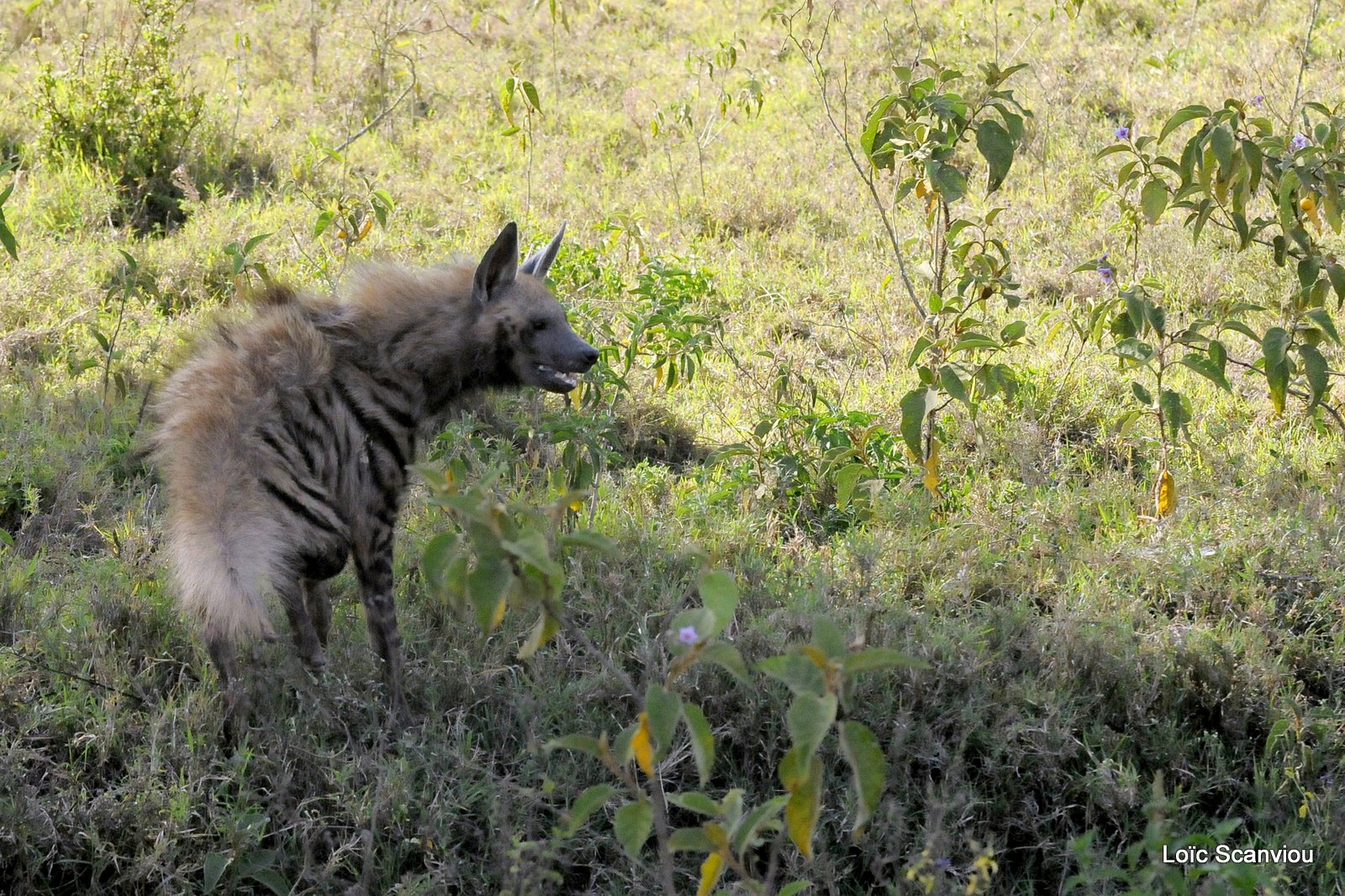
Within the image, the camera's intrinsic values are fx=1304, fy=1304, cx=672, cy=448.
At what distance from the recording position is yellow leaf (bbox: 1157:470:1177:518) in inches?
183

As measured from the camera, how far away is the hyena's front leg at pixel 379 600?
382 cm

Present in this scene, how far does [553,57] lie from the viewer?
31.7 ft

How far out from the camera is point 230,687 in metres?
3.55

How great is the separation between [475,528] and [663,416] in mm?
3544

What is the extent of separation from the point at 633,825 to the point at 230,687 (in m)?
1.73

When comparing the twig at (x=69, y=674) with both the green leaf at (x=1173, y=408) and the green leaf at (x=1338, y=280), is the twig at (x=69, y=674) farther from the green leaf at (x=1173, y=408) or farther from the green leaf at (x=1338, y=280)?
the green leaf at (x=1338, y=280)

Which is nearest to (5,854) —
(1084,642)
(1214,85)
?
(1084,642)

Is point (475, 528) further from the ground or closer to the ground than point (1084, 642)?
further from the ground

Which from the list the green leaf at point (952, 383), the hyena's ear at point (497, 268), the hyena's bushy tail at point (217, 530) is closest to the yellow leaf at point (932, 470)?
the green leaf at point (952, 383)

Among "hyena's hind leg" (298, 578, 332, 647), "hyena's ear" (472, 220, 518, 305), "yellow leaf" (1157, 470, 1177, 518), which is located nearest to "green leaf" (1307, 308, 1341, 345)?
"yellow leaf" (1157, 470, 1177, 518)

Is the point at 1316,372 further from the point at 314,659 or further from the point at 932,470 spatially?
the point at 314,659

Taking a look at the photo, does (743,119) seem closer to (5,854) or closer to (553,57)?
(553,57)

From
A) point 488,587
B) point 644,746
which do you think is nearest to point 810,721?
point 644,746

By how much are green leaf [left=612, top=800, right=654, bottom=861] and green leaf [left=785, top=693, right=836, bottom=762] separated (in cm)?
38
